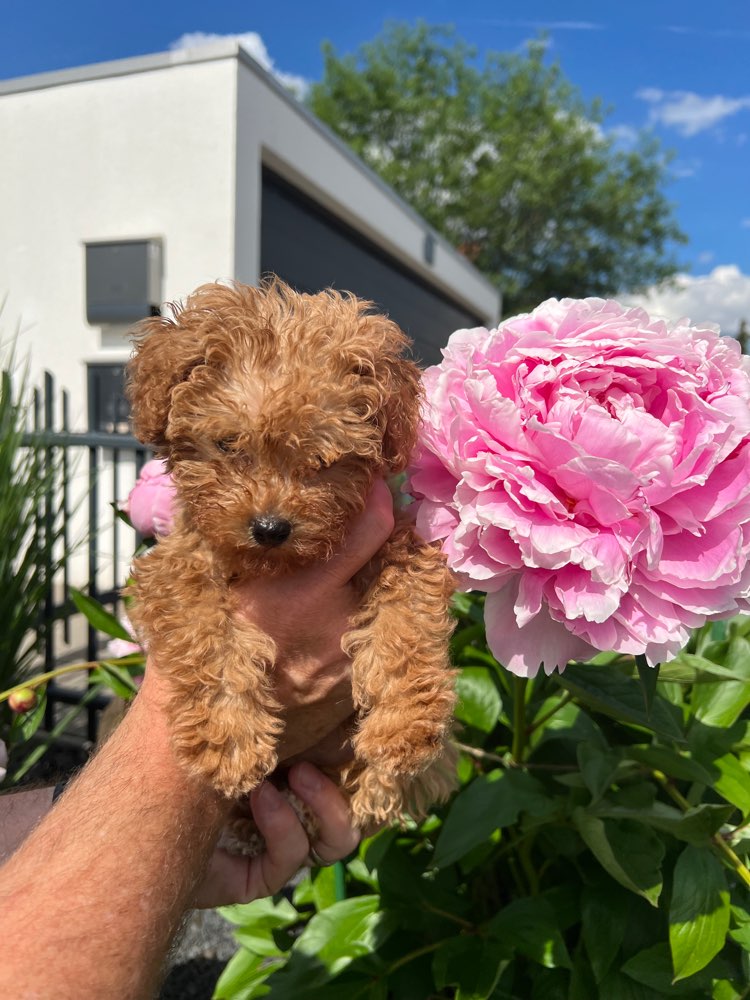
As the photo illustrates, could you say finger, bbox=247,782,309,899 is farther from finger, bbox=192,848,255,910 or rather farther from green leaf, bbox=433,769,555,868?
green leaf, bbox=433,769,555,868

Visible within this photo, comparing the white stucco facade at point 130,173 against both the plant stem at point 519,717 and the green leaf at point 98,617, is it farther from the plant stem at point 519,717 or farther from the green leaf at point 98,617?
the plant stem at point 519,717

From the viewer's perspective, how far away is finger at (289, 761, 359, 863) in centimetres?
168

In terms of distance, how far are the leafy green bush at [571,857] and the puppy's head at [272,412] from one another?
0.61 m

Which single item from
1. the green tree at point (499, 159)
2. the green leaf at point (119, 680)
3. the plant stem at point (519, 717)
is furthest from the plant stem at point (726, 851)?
the green tree at point (499, 159)

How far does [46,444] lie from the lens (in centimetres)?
414

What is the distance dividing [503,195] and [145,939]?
34.3 metres

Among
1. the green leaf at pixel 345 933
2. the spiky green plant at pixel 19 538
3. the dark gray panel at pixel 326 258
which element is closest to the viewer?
the green leaf at pixel 345 933

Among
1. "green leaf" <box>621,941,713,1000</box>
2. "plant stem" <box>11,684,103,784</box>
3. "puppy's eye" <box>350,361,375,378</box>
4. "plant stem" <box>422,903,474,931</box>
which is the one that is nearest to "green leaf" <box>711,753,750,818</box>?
"green leaf" <box>621,941,713,1000</box>

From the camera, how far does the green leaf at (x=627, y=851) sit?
147cm

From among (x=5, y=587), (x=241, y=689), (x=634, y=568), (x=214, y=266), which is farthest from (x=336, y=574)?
(x=214, y=266)

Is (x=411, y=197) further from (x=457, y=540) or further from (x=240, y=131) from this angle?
(x=457, y=540)

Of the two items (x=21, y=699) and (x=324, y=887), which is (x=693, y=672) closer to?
(x=324, y=887)

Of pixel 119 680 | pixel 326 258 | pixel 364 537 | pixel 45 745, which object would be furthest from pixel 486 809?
pixel 326 258

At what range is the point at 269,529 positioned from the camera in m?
1.46
